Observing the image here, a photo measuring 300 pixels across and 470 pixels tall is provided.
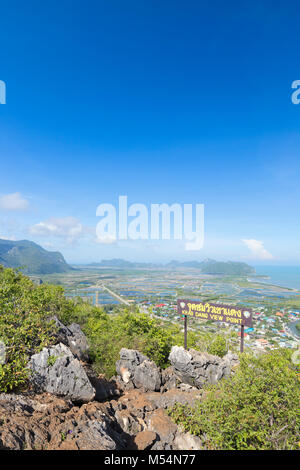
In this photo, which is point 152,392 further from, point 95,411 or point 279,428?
point 279,428

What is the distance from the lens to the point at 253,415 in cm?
727

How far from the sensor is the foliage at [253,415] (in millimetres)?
6863

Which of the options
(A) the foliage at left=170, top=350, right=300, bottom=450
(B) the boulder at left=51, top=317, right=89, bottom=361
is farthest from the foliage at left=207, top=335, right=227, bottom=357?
(A) the foliage at left=170, top=350, right=300, bottom=450

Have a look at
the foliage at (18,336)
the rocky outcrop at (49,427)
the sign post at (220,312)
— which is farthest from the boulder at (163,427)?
the sign post at (220,312)

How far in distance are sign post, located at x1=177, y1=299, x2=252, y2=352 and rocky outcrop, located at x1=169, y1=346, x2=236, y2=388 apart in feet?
5.94

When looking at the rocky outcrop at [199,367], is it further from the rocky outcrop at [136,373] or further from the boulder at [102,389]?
the boulder at [102,389]

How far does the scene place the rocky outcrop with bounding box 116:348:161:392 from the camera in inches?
554

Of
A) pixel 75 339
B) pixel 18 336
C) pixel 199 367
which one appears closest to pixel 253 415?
pixel 199 367

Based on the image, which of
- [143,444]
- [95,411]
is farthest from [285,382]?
[95,411]

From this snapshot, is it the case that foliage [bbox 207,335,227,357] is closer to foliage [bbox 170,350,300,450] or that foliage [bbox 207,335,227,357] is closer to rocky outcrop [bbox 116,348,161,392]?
rocky outcrop [bbox 116,348,161,392]

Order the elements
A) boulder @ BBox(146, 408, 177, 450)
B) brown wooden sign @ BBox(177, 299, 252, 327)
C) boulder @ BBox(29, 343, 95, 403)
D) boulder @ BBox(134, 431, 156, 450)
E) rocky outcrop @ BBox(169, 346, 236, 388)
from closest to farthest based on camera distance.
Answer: boulder @ BBox(134, 431, 156, 450) → boulder @ BBox(146, 408, 177, 450) → boulder @ BBox(29, 343, 95, 403) → rocky outcrop @ BBox(169, 346, 236, 388) → brown wooden sign @ BBox(177, 299, 252, 327)

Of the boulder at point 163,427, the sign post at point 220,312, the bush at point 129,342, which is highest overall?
the sign post at point 220,312

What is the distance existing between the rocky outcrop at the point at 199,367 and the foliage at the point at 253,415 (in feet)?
18.6

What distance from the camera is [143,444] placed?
8344 mm
